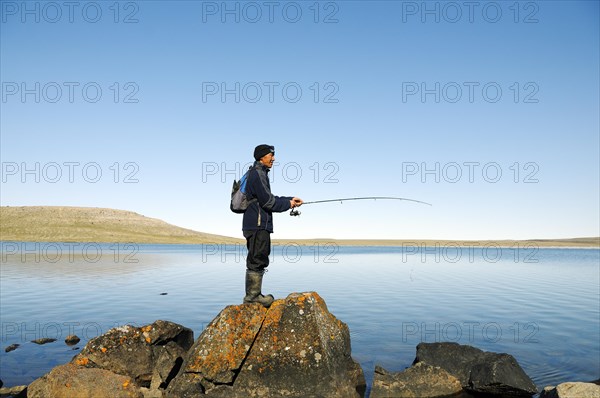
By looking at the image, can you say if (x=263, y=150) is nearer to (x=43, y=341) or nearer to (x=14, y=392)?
(x=14, y=392)

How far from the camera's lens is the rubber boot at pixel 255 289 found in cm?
1016

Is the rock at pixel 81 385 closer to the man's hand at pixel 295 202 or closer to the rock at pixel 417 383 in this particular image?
the man's hand at pixel 295 202

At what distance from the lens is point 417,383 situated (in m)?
10.5

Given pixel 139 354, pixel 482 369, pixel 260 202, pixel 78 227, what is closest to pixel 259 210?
pixel 260 202

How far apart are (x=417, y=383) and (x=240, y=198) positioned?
17.9ft

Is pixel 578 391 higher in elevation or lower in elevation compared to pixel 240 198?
lower

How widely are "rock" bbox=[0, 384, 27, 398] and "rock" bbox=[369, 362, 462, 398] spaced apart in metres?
7.23

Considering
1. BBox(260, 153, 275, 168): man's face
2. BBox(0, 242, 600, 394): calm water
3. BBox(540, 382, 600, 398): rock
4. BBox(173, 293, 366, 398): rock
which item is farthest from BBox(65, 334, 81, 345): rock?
BBox(540, 382, 600, 398): rock

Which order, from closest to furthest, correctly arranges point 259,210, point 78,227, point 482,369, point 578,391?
point 578,391, point 259,210, point 482,369, point 78,227

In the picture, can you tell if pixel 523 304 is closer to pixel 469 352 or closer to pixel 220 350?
pixel 469 352

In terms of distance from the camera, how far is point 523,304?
25234mm

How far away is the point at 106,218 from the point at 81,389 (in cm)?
18821

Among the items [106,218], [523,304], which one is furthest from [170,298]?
[106,218]

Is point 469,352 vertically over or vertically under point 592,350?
over
